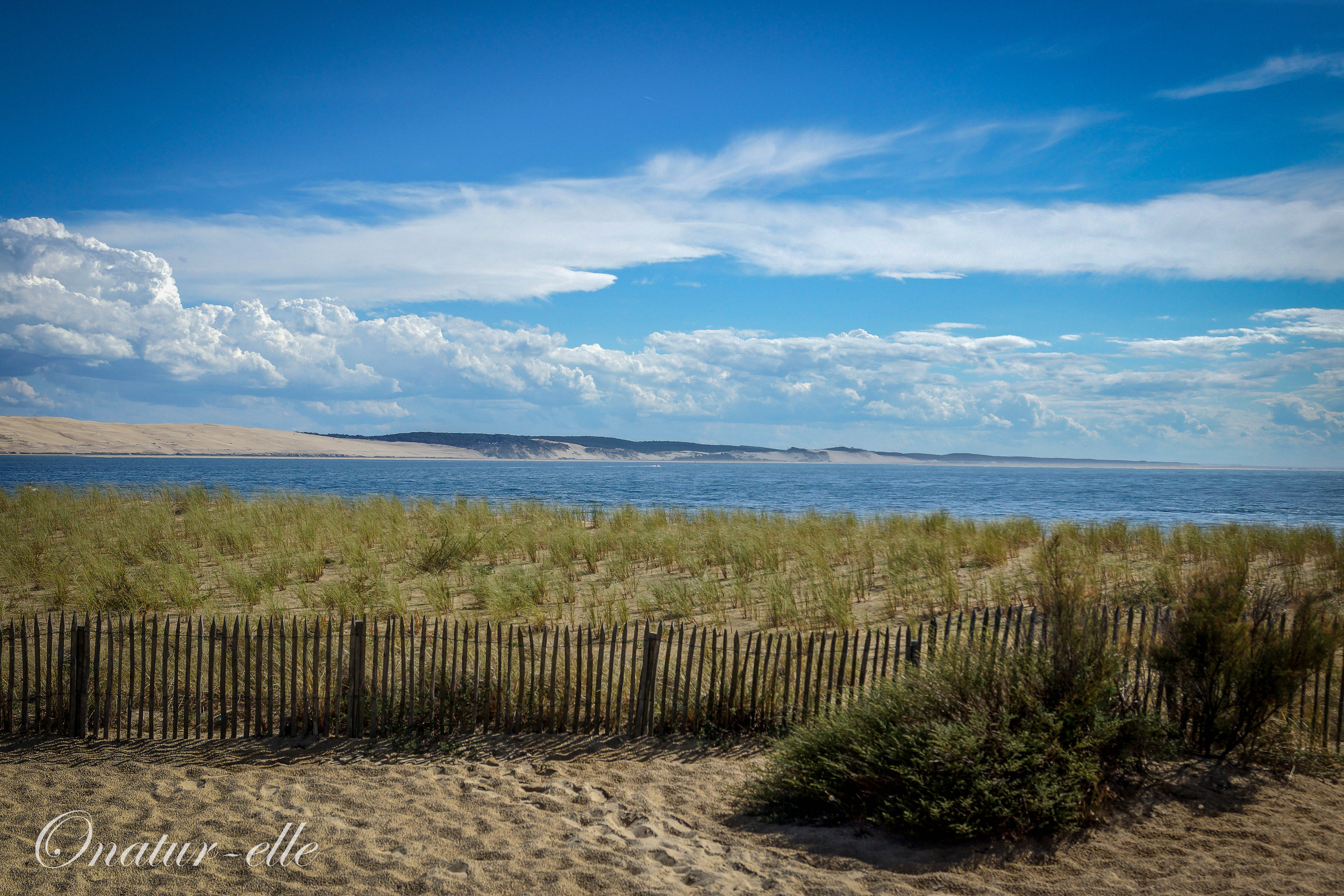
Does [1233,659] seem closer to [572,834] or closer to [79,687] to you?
[572,834]

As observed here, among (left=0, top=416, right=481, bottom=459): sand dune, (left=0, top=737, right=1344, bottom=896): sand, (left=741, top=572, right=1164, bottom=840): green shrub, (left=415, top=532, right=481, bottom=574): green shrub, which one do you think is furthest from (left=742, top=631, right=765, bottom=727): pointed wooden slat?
(left=0, top=416, right=481, bottom=459): sand dune

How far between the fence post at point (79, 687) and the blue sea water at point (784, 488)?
15082 mm

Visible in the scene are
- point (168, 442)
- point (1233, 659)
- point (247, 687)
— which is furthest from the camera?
point (168, 442)

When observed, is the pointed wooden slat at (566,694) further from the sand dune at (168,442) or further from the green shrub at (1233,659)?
the sand dune at (168,442)

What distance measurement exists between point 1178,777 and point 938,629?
340 cm

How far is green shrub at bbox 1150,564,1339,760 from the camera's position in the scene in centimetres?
518

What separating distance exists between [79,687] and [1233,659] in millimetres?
9073

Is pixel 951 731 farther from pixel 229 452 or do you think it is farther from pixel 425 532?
pixel 229 452

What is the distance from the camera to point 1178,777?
5.02m

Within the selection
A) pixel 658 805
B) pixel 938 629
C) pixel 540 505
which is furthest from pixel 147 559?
pixel 938 629

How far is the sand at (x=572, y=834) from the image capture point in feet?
12.8

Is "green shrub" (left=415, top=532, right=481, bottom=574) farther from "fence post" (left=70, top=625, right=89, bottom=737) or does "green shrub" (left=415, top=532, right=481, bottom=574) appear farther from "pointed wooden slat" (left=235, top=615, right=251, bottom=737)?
"fence post" (left=70, top=625, right=89, bottom=737)

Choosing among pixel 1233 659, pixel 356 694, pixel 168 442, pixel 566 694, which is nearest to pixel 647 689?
pixel 566 694

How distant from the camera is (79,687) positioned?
20.5 ft
